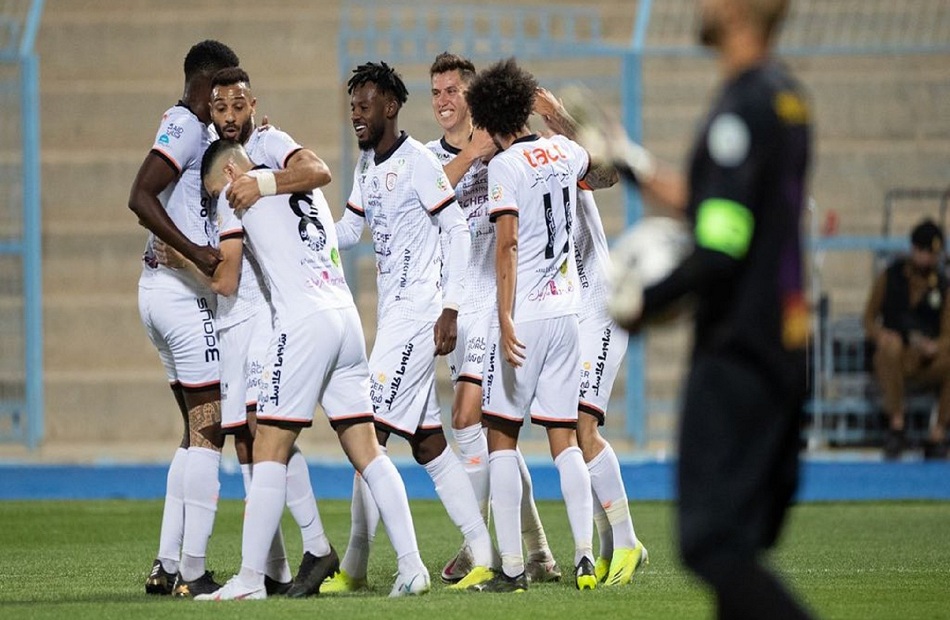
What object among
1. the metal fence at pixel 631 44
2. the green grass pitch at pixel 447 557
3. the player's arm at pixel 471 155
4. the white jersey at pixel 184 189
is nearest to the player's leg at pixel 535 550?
the green grass pitch at pixel 447 557

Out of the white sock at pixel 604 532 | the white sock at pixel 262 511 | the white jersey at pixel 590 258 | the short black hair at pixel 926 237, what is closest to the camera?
the white sock at pixel 262 511

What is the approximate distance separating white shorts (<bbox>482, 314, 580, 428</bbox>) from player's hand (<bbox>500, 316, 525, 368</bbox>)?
183 mm

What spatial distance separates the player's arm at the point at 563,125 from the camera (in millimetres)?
7246

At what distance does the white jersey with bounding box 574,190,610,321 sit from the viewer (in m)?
7.89

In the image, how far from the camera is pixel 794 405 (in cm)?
395

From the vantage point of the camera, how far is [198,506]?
703cm

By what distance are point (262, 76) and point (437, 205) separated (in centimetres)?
1216

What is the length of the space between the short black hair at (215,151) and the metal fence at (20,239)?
950 cm

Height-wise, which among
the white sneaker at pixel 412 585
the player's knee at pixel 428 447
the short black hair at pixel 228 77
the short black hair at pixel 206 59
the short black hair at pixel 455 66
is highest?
the short black hair at pixel 455 66

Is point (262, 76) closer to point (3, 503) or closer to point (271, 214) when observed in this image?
point (3, 503)

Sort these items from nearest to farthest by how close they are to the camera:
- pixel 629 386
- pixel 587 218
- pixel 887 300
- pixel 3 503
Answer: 1. pixel 587 218
2. pixel 3 503
3. pixel 887 300
4. pixel 629 386

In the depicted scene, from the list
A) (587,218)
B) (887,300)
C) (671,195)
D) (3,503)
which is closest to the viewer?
(671,195)

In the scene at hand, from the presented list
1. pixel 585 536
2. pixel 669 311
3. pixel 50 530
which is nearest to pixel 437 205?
pixel 585 536

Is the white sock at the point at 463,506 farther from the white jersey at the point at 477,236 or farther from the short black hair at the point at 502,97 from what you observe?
the short black hair at the point at 502,97
